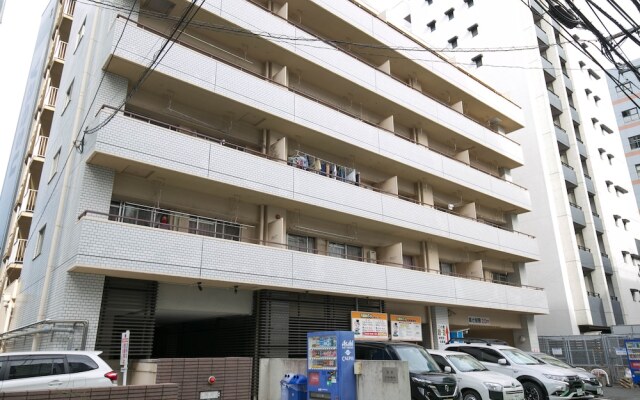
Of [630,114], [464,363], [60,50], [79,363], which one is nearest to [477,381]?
[464,363]

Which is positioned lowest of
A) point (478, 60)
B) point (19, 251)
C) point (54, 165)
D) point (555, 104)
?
point (19, 251)

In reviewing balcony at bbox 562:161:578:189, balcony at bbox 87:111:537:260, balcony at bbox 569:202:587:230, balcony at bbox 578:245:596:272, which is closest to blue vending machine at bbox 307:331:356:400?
balcony at bbox 87:111:537:260

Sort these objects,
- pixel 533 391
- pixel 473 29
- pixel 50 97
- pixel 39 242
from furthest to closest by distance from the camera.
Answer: pixel 473 29, pixel 50 97, pixel 39 242, pixel 533 391

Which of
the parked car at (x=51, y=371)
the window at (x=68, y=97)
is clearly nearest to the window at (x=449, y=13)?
the window at (x=68, y=97)

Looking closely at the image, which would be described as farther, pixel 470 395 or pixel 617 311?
pixel 617 311

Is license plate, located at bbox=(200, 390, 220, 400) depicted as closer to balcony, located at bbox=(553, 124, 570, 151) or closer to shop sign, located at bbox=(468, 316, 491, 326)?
shop sign, located at bbox=(468, 316, 491, 326)

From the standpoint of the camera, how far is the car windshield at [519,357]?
50.4 ft

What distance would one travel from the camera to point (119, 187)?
14.4 m

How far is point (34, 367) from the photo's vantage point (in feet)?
29.0

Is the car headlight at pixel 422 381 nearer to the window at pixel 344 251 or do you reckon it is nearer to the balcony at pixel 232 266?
the balcony at pixel 232 266

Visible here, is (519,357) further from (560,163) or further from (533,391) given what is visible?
(560,163)

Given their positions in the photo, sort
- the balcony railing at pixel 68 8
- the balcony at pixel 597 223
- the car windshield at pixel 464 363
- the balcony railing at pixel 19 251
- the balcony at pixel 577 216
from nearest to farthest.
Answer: the car windshield at pixel 464 363
the balcony railing at pixel 19 251
the balcony railing at pixel 68 8
the balcony at pixel 577 216
the balcony at pixel 597 223

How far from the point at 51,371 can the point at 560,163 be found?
3156 cm

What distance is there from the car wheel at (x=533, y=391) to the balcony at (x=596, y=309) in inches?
700
